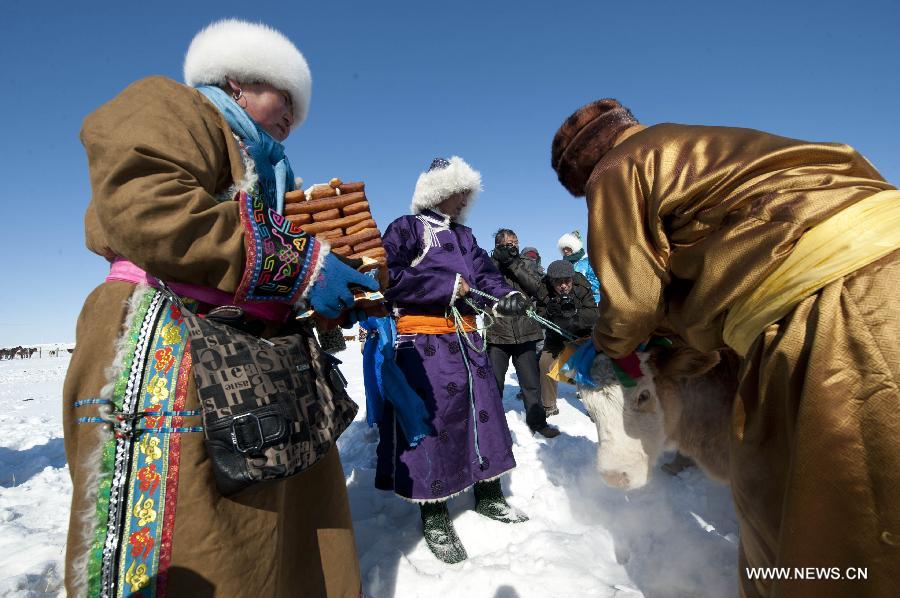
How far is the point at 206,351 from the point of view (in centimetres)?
118

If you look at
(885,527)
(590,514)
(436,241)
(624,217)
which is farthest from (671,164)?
(590,514)

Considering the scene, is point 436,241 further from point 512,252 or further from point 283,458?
point 512,252

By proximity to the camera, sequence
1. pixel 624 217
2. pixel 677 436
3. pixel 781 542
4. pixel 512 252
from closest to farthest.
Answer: pixel 781 542, pixel 624 217, pixel 677 436, pixel 512 252

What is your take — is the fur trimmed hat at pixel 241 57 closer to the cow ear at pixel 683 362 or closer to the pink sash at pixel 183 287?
the pink sash at pixel 183 287

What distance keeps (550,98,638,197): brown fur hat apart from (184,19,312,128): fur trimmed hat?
43.5 inches

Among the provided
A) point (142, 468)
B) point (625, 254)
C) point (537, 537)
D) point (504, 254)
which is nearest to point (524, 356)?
point (504, 254)

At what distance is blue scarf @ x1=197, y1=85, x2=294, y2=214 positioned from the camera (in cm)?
138

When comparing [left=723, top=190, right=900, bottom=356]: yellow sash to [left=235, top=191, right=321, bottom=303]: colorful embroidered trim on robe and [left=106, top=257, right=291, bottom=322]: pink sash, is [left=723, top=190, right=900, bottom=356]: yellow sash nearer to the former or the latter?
[left=235, top=191, right=321, bottom=303]: colorful embroidered trim on robe

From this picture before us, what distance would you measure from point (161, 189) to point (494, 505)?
280 centimetres

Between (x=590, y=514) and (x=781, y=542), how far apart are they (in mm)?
2188

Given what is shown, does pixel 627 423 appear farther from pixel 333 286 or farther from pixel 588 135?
pixel 333 286

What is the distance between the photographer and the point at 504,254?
5750mm

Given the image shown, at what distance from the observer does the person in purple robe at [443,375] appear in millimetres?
2697

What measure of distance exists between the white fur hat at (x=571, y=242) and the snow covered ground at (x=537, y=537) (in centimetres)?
435
